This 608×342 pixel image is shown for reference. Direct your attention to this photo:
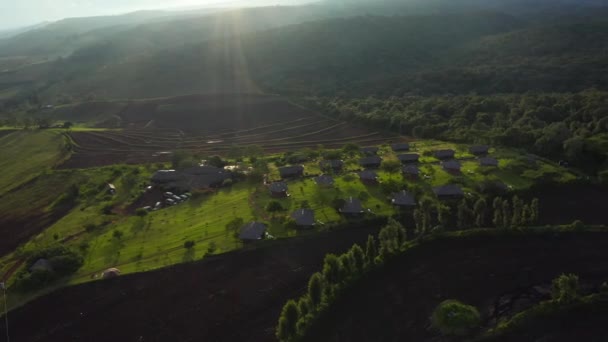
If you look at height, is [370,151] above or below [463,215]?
above

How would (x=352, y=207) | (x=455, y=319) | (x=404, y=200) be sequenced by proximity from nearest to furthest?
(x=455, y=319) < (x=352, y=207) < (x=404, y=200)

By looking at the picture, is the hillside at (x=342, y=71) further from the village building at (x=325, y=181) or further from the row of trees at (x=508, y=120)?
the village building at (x=325, y=181)

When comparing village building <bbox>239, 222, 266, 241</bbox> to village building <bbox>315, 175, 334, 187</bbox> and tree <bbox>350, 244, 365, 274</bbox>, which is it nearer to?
tree <bbox>350, 244, 365, 274</bbox>

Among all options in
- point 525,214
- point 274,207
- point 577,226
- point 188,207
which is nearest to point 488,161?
point 525,214

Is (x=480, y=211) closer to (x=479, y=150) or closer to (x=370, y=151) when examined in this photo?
(x=479, y=150)

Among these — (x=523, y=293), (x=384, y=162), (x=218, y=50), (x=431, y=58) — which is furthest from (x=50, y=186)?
(x=431, y=58)

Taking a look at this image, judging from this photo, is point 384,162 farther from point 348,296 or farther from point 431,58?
point 431,58
